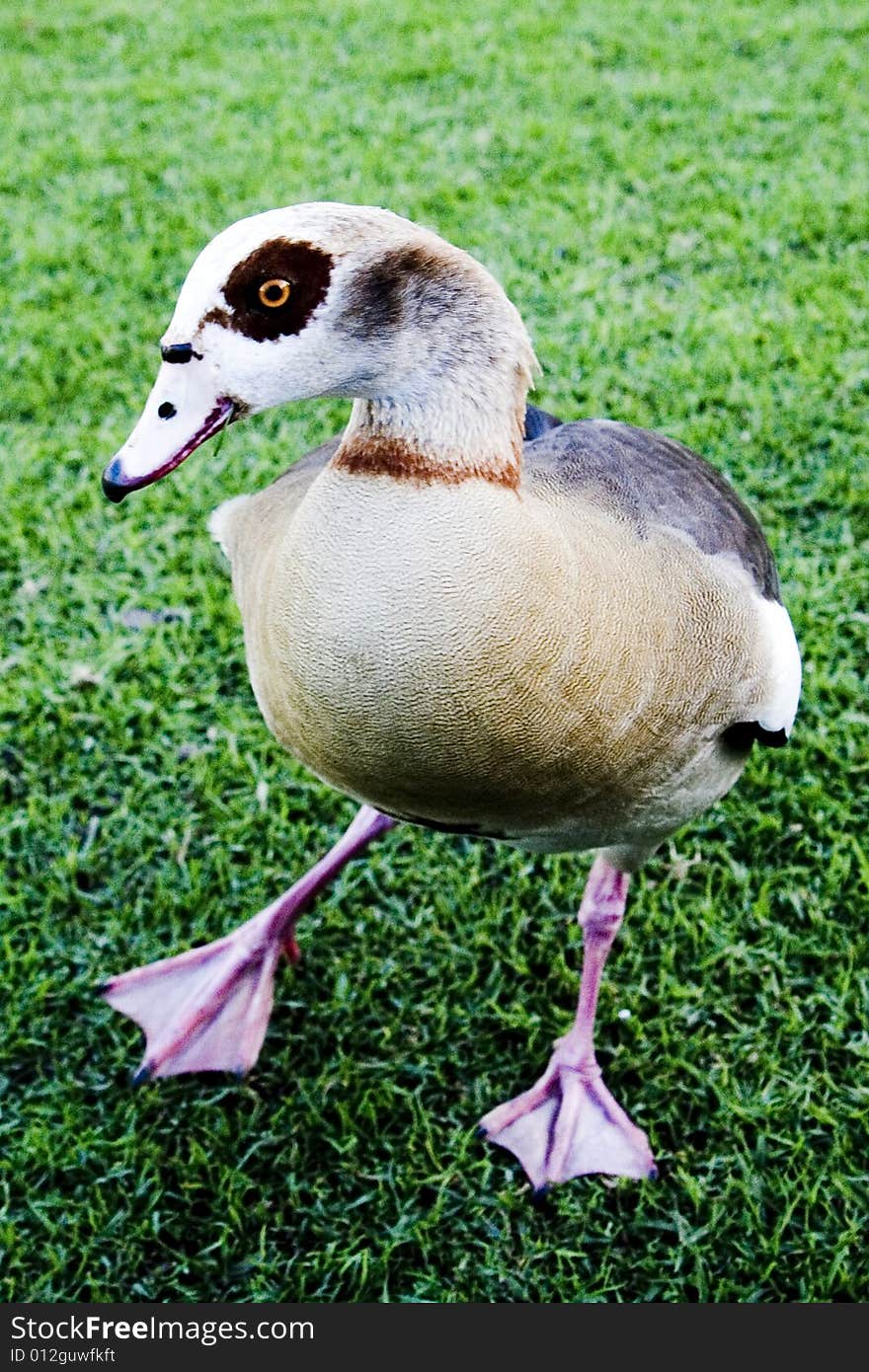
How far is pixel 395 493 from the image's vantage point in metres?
1.41

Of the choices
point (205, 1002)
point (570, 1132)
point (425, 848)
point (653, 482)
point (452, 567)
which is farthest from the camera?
point (425, 848)

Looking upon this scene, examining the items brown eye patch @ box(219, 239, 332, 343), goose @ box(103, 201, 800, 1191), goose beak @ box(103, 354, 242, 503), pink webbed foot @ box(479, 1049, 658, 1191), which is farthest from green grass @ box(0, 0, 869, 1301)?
brown eye patch @ box(219, 239, 332, 343)

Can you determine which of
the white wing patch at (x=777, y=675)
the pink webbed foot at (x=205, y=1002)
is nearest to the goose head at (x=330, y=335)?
the white wing patch at (x=777, y=675)

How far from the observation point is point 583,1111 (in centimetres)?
215

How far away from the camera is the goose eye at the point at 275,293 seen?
1.26m

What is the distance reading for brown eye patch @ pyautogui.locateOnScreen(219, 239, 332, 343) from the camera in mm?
1247

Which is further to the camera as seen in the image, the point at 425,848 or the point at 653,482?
the point at 425,848

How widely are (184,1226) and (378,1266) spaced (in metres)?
0.34

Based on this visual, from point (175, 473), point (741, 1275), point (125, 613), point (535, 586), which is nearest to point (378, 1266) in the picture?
point (741, 1275)

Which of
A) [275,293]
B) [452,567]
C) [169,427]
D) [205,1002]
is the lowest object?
[205,1002]

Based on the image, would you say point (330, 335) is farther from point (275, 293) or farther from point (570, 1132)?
point (570, 1132)

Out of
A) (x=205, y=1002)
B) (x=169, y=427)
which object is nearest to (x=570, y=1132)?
(x=205, y=1002)

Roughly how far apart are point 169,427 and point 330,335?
7.7 inches

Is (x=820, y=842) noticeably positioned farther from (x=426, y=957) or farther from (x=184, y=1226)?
(x=184, y=1226)
